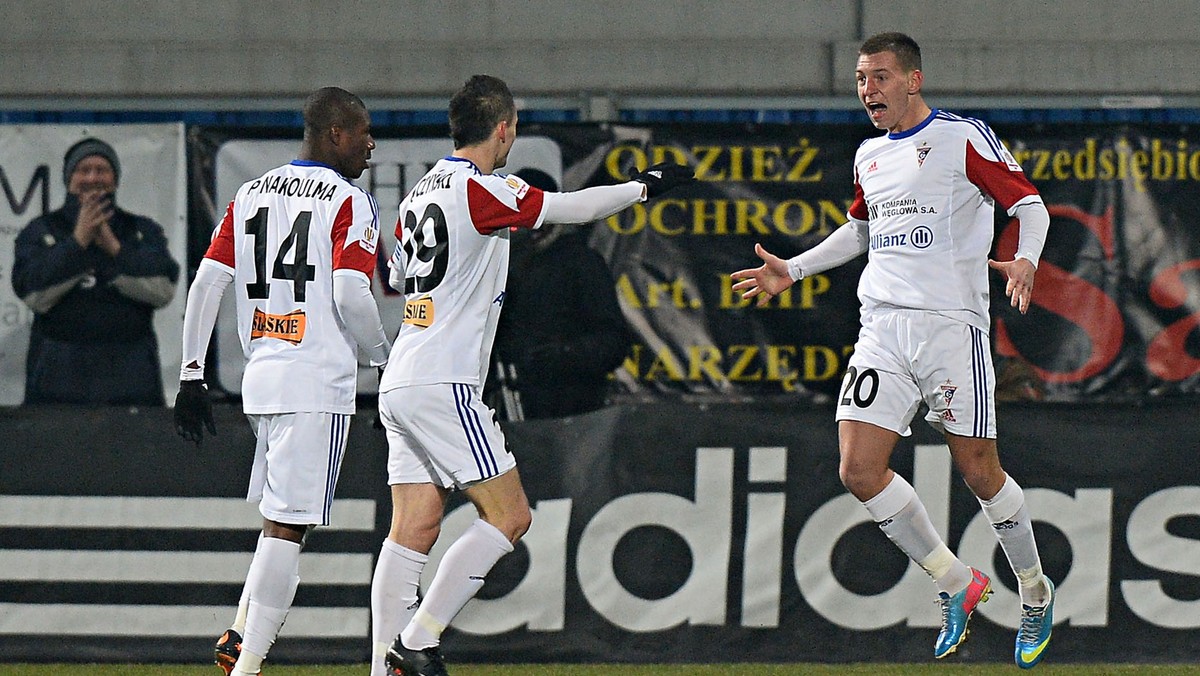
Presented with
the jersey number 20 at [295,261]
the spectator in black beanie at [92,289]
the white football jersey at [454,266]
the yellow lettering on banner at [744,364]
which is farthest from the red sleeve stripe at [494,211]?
the spectator in black beanie at [92,289]

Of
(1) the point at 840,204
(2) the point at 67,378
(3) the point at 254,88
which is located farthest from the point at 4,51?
(1) the point at 840,204

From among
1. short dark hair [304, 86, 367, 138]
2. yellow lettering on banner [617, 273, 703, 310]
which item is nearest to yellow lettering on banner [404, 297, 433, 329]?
short dark hair [304, 86, 367, 138]

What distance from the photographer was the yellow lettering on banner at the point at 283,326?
17.9 feet

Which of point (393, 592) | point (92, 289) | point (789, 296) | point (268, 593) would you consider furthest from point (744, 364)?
point (92, 289)

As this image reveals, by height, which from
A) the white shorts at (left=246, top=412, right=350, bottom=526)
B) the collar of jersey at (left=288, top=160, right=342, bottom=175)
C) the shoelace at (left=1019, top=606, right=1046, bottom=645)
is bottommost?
the shoelace at (left=1019, top=606, right=1046, bottom=645)

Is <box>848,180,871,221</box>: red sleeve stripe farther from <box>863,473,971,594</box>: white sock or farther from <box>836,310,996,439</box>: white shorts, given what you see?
<box>863,473,971,594</box>: white sock

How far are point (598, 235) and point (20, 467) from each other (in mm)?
2754

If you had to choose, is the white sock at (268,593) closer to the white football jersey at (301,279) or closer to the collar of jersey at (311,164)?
the white football jersey at (301,279)

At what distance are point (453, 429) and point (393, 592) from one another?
61cm

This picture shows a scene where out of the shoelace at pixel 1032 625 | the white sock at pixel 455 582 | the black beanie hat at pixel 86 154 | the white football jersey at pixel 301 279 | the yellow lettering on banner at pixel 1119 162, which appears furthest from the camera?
the black beanie hat at pixel 86 154

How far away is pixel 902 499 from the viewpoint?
18.4 ft

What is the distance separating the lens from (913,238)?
5637 mm

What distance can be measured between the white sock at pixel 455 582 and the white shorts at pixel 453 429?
0.18 m

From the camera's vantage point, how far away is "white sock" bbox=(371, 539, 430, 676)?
208 inches
